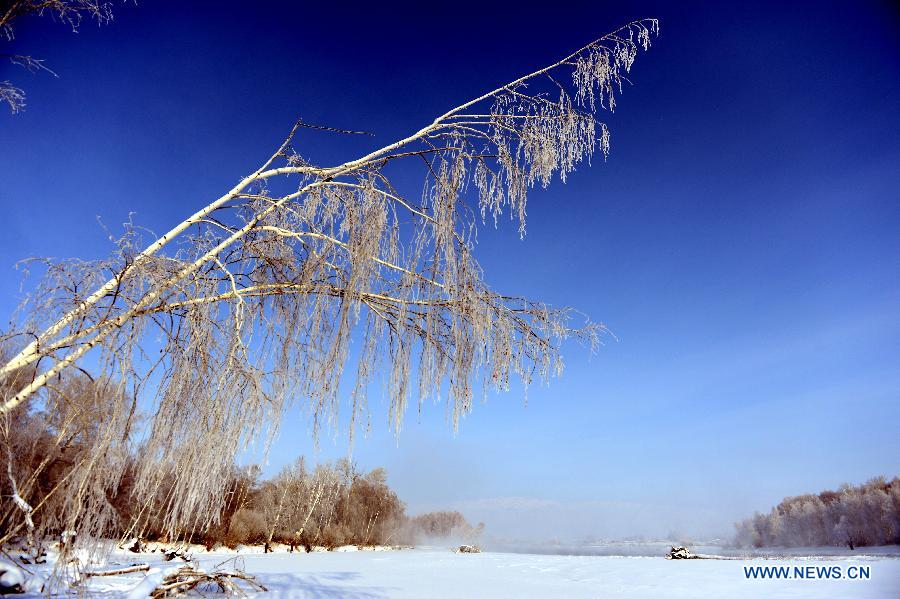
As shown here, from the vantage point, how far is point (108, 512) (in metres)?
2.47

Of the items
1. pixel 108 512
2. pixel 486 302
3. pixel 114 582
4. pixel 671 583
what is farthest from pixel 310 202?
pixel 671 583

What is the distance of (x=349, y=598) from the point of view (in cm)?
478

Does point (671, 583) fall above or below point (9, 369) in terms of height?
below

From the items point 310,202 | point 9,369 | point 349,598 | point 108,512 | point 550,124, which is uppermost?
point 550,124

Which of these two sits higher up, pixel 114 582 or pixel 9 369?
pixel 9 369

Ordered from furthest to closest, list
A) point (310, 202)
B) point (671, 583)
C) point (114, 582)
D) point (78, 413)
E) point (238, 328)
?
point (671, 583) < point (114, 582) < point (310, 202) < point (238, 328) < point (78, 413)

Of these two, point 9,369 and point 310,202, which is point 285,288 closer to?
point 310,202

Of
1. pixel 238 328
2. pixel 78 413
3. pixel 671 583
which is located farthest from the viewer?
pixel 671 583

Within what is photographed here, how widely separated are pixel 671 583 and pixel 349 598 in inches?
175

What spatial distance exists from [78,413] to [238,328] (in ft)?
2.79

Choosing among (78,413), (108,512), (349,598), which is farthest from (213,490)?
(349,598)

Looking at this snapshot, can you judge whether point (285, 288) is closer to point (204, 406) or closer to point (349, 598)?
point (204, 406)

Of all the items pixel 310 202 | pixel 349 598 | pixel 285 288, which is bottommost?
pixel 349 598

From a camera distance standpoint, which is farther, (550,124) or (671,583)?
(671,583)
